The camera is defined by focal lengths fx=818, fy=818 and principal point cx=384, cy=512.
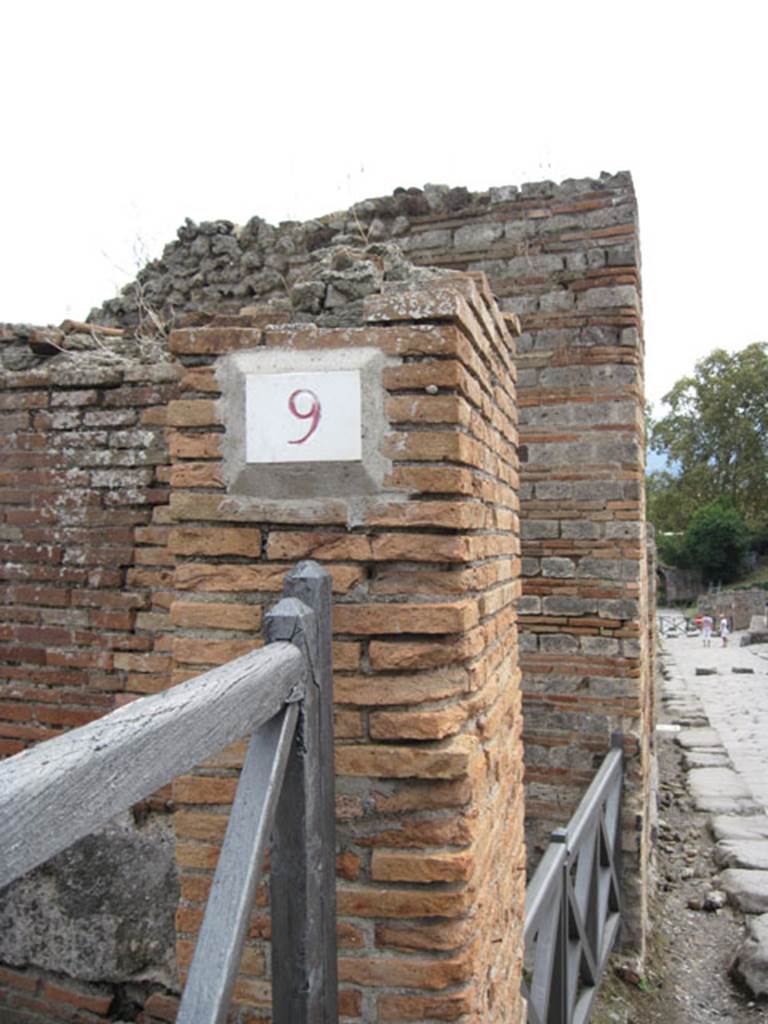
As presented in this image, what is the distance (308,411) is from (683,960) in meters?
5.17

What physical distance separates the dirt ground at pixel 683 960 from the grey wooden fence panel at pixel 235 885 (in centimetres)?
396

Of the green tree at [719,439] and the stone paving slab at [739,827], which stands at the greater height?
the green tree at [719,439]

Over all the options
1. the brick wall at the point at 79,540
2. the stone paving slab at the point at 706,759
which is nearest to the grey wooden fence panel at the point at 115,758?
the brick wall at the point at 79,540

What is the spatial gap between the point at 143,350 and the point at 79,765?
292cm

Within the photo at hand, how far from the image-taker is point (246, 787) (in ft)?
4.04

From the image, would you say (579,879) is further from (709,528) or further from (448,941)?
(709,528)

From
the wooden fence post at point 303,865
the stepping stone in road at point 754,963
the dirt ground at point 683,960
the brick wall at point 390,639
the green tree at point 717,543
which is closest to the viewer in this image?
the wooden fence post at point 303,865

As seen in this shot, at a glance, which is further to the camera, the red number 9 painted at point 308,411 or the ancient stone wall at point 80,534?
the ancient stone wall at point 80,534

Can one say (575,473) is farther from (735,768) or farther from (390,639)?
(735,768)

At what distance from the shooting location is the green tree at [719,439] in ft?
131

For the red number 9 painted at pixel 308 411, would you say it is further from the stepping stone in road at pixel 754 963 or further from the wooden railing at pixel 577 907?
the stepping stone in road at pixel 754 963

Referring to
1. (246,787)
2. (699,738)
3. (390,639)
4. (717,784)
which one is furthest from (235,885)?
(699,738)

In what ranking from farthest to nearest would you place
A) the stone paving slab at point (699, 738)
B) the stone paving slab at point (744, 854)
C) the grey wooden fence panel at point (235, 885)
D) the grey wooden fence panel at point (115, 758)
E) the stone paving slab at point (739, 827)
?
the stone paving slab at point (699, 738)
the stone paving slab at point (739, 827)
the stone paving slab at point (744, 854)
the grey wooden fence panel at point (235, 885)
the grey wooden fence panel at point (115, 758)

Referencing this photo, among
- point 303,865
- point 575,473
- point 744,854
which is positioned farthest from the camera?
point 744,854
